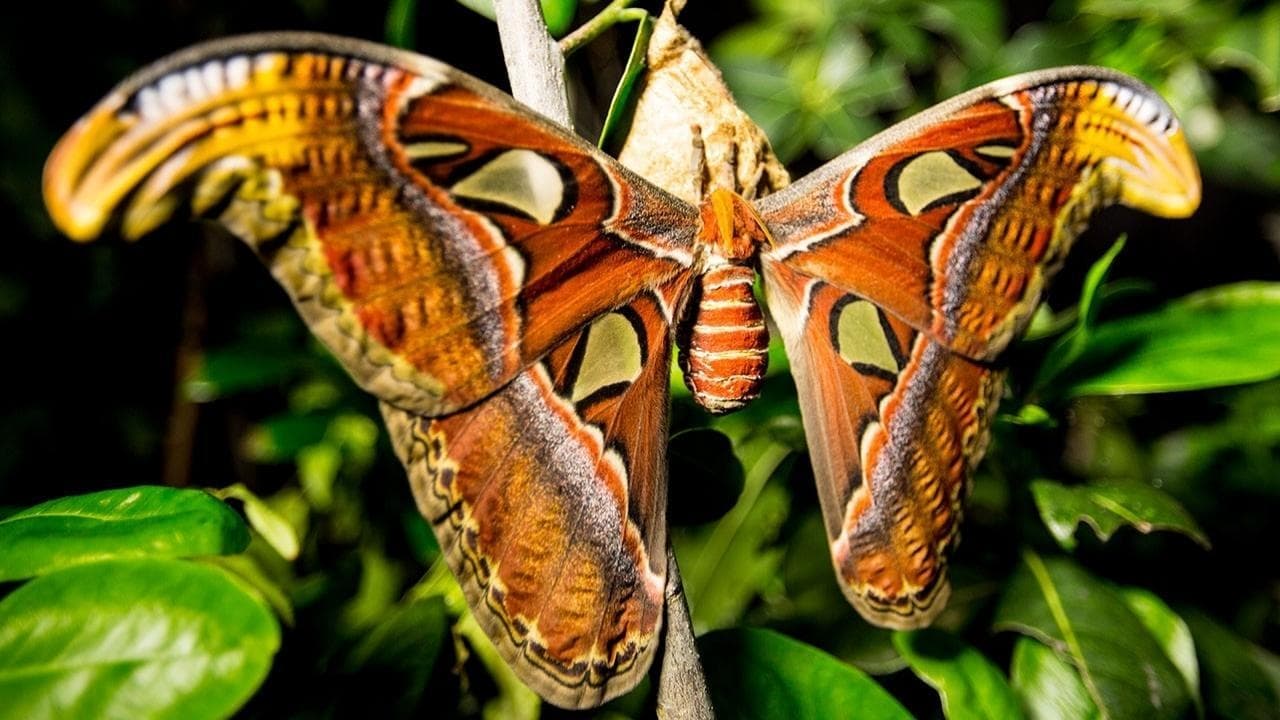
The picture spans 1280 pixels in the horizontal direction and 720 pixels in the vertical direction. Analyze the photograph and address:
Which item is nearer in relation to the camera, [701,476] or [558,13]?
[558,13]

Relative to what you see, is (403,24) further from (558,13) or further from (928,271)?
(928,271)

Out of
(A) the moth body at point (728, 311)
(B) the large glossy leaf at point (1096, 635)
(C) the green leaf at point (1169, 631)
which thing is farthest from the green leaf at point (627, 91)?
(C) the green leaf at point (1169, 631)

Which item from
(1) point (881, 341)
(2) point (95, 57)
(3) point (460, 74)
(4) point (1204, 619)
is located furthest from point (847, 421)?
(2) point (95, 57)

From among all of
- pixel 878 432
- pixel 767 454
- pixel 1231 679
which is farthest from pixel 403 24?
pixel 1231 679

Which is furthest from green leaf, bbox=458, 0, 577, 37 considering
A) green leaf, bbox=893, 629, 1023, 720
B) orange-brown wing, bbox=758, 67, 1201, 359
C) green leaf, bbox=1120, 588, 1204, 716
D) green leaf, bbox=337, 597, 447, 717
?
green leaf, bbox=1120, 588, 1204, 716

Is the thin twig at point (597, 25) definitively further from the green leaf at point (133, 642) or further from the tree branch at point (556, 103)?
the green leaf at point (133, 642)

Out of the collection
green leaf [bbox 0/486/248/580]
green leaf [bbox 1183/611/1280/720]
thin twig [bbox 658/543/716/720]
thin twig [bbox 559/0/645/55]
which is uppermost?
thin twig [bbox 559/0/645/55]

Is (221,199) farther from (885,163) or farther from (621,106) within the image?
(885,163)

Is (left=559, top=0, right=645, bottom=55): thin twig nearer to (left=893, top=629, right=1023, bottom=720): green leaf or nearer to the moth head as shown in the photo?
the moth head
